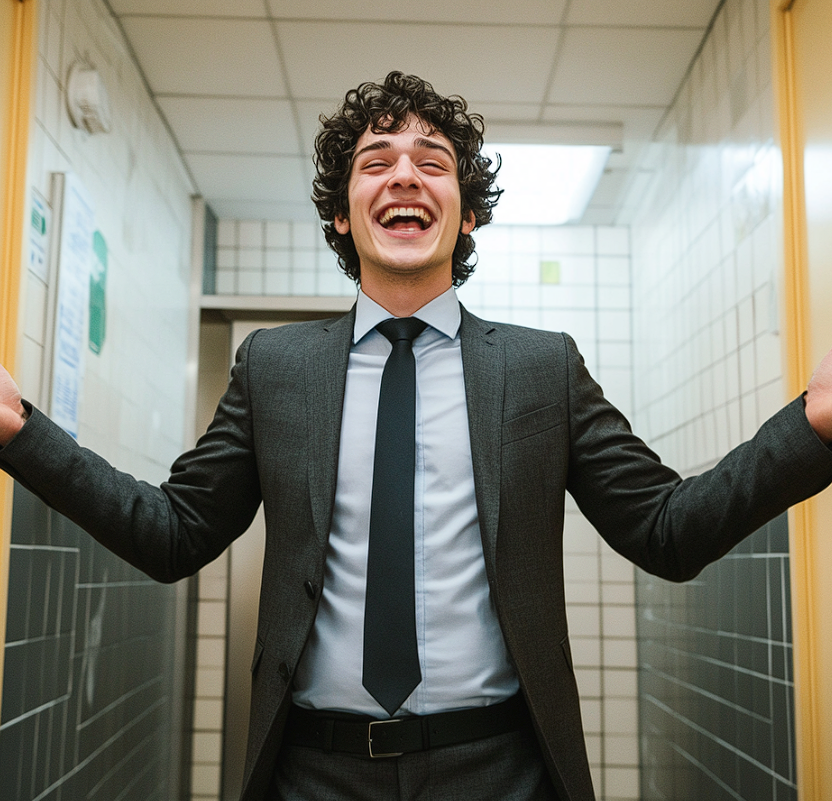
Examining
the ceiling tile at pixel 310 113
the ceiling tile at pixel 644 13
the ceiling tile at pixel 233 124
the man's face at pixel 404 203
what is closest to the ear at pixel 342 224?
the man's face at pixel 404 203

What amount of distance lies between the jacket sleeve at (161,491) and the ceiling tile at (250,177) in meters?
2.34

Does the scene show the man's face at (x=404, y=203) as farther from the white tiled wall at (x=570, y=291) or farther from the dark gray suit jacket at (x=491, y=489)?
the white tiled wall at (x=570, y=291)

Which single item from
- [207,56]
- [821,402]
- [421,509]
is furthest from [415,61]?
[821,402]

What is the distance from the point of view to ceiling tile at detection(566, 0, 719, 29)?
2654mm

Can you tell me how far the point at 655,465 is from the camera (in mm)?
1384

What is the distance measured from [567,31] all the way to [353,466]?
190 cm

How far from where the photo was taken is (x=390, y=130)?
1.60 metres

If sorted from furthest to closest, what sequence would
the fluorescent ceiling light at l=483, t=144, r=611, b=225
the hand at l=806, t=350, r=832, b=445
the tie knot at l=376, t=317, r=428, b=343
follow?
1. the fluorescent ceiling light at l=483, t=144, r=611, b=225
2. the tie knot at l=376, t=317, r=428, b=343
3. the hand at l=806, t=350, r=832, b=445

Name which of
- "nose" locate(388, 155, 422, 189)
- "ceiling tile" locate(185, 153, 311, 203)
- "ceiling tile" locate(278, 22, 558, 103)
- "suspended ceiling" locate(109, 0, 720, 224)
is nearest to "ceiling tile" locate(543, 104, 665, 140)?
"suspended ceiling" locate(109, 0, 720, 224)

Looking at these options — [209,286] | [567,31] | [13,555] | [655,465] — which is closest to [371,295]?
[655,465]

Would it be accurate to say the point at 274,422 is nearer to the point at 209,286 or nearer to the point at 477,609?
the point at 477,609

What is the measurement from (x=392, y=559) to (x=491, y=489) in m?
0.17

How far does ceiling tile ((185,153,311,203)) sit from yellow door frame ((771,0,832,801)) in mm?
1978

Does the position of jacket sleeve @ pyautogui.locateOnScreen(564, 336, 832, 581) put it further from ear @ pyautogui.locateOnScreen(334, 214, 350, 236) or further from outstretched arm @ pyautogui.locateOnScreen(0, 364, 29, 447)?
outstretched arm @ pyautogui.locateOnScreen(0, 364, 29, 447)
